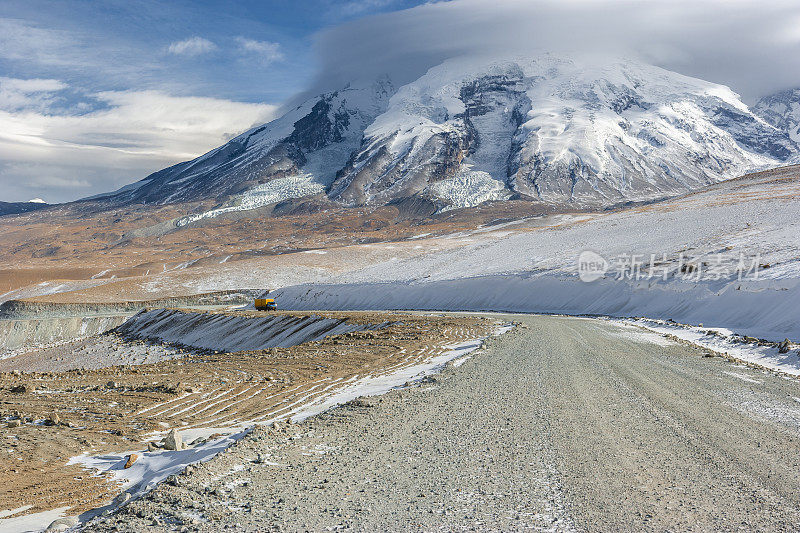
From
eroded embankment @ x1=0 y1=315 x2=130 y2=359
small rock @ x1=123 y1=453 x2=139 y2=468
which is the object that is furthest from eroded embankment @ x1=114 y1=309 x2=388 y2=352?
small rock @ x1=123 y1=453 x2=139 y2=468

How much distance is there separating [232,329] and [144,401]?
25024mm

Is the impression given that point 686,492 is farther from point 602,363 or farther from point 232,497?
point 602,363

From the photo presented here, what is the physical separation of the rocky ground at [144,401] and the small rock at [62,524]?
524mm

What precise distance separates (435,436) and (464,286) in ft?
148

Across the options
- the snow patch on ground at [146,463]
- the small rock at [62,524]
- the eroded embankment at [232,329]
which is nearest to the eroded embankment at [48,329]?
the eroded embankment at [232,329]

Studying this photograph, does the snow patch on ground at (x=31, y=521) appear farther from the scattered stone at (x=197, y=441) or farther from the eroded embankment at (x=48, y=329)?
the eroded embankment at (x=48, y=329)

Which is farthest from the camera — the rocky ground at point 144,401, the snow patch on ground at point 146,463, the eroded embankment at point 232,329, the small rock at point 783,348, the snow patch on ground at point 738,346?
the eroded embankment at point 232,329

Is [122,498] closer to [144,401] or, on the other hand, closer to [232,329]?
[144,401]

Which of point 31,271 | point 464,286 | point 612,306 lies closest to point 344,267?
point 464,286

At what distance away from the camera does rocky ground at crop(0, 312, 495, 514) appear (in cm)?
722

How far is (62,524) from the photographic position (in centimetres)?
542

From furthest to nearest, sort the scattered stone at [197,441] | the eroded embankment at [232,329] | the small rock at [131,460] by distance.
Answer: the eroded embankment at [232,329] → the scattered stone at [197,441] → the small rock at [131,460]

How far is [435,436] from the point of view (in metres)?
8.26

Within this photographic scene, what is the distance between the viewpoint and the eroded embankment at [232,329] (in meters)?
31.2
